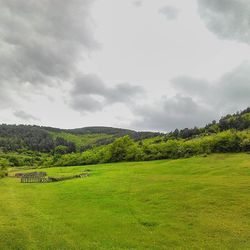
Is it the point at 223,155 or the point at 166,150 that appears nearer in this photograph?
the point at 223,155

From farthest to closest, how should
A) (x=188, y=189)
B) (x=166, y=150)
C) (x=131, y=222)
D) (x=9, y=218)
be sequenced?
1. (x=166, y=150)
2. (x=188, y=189)
3. (x=9, y=218)
4. (x=131, y=222)

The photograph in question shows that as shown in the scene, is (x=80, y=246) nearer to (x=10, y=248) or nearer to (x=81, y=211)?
(x=10, y=248)

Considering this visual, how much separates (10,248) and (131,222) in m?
15.1

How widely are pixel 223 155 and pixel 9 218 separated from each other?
357 feet

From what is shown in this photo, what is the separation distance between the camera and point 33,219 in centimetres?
4503

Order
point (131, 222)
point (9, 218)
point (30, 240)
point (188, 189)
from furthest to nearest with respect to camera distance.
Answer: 1. point (188, 189)
2. point (9, 218)
3. point (131, 222)
4. point (30, 240)

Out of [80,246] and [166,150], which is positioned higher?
[166,150]

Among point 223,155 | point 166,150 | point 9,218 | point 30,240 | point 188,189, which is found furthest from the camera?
point 166,150

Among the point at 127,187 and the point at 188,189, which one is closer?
the point at 188,189

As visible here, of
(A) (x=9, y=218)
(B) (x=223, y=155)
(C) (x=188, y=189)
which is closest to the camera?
(A) (x=9, y=218)

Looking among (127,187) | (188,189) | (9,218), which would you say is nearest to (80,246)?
(9,218)

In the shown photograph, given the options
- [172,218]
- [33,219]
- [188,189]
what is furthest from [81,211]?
[188,189]

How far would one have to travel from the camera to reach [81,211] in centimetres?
4978

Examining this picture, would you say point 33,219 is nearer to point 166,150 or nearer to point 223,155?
point 223,155
